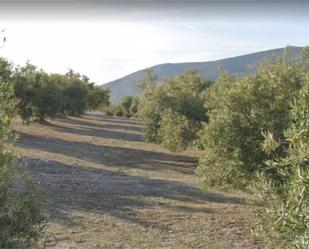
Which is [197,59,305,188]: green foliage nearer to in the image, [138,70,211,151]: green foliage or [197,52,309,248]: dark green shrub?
[197,52,309,248]: dark green shrub

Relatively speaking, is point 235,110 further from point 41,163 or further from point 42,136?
point 42,136

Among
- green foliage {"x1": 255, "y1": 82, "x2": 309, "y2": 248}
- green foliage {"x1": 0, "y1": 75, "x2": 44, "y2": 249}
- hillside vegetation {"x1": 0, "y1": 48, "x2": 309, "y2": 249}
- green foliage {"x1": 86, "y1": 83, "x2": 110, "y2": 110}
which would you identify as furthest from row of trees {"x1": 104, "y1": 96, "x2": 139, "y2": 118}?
green foliage {"x1": 255, "y1": 82, "x2": 309, "y2": 248}

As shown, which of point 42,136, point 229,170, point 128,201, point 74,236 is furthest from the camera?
point 42,136

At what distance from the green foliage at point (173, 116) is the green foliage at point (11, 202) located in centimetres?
2048

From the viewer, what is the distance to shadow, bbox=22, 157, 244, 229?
13547mm

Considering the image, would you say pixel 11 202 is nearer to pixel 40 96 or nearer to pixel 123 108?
pixel 40 96

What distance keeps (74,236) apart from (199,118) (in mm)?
17917

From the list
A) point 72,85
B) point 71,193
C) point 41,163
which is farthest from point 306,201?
Result: point 72,85

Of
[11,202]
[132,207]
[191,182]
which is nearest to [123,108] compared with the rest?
[191,182]

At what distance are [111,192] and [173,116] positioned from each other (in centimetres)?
1128

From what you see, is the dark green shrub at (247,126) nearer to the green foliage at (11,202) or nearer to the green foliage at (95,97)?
the green foliage at (11,202)

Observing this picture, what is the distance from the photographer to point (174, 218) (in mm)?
12914

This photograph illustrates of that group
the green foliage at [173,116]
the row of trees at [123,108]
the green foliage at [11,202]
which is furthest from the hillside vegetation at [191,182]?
the row of trees at [123,108]

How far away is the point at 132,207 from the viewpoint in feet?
45.7
